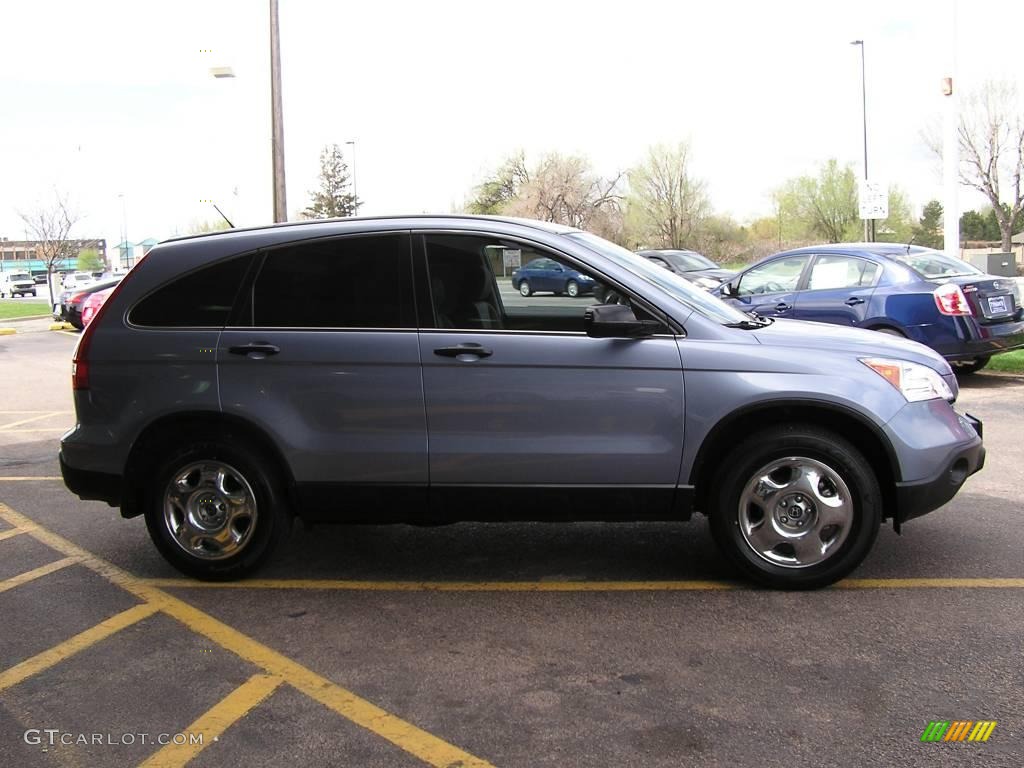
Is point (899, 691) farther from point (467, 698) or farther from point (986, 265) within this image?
point (986, 265)

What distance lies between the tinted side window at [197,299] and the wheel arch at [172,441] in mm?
484

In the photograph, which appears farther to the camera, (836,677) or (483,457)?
(483,457)

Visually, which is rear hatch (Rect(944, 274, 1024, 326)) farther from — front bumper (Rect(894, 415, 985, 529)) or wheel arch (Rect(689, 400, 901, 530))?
wheel arch (Rect(689, 400, 901, 530))

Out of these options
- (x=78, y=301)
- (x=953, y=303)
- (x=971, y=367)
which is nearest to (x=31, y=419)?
(x=953, y=303)

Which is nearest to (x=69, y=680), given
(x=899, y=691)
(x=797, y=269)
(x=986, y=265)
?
(x=899, y=691)

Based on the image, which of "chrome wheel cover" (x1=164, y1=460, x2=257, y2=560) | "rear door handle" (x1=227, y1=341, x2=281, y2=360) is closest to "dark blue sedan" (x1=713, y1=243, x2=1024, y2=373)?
"rear door handle" (x1=227, y1=341, x2=281, y2=360)

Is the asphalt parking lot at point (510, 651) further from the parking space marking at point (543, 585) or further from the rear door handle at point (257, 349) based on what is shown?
the rear door handle at point (257, 349)

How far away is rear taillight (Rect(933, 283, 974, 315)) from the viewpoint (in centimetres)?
931

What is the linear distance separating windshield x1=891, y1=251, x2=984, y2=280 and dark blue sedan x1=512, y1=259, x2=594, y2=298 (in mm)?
6656

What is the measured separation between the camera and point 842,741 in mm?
2992

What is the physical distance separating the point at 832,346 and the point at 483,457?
1.78 metres

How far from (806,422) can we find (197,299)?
313 cm

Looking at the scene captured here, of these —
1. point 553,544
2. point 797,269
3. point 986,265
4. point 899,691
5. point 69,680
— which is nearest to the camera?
point 899,691

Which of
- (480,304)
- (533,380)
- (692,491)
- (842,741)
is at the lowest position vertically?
(842,741)
